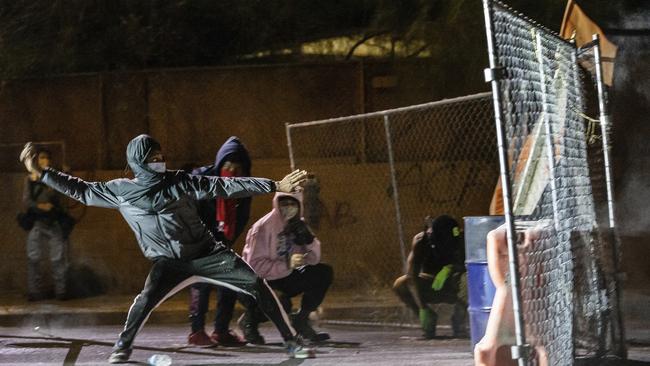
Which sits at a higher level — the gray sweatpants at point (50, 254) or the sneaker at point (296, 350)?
the gray sweatpants at point (50, 254)

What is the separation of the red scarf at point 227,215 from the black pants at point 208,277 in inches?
40.3

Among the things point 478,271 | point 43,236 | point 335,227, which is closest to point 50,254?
point 43,236

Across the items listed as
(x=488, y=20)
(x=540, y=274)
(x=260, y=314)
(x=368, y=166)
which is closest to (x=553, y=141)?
(x=540, y=274)

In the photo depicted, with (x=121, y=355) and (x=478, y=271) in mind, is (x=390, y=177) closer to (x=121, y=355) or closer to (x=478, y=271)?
(x=121, y=355)

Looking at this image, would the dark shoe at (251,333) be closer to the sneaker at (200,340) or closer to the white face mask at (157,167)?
the sneaker at (200,340)

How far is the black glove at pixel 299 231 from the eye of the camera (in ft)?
30.0

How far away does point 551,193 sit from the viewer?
6367mm

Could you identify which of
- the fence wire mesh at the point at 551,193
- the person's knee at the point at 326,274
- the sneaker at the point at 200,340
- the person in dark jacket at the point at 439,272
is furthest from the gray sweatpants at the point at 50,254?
the fence wire mesh at the point at 551,193

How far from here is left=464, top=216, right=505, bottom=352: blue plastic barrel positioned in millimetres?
6773

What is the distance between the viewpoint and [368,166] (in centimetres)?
1288

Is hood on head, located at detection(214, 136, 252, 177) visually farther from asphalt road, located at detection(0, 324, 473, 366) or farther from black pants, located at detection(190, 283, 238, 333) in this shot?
asphalt road, located at detection(0, 324, 473, 366)

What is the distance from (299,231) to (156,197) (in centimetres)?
186

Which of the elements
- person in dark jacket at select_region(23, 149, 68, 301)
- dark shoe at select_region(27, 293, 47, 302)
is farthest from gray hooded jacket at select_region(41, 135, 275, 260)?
dark shoe at select_region(27, 293, 47, 302)

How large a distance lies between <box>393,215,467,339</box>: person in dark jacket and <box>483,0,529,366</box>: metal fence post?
148 inches
